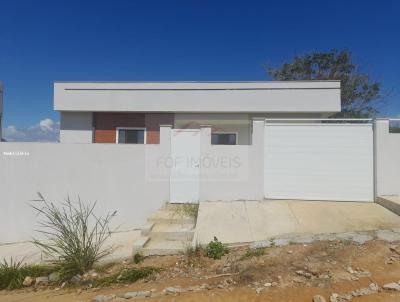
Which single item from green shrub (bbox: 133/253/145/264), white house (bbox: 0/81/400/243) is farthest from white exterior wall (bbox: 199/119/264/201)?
green shrub (bbox: 133/253/145/264)

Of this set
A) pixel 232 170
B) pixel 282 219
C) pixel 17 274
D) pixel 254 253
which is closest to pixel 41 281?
pixel 17 274

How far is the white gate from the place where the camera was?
29.1ft

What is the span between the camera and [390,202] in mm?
7711

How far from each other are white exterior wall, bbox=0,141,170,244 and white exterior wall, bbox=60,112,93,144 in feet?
13.2

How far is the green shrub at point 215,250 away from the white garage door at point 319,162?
133 inches

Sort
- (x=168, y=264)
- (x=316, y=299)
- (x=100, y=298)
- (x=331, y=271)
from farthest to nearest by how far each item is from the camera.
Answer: (x=168, y=264), (x=331, y=271), (x=100, y=298), (x=316, y=299)

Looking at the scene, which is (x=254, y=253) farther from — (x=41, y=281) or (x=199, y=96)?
(x=199, y=96)

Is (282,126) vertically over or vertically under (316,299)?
over

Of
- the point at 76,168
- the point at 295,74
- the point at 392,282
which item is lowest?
the point at 392,282

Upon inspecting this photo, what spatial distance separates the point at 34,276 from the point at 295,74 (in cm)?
2361

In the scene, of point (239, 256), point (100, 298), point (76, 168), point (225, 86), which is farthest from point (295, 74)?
point (100, 298)

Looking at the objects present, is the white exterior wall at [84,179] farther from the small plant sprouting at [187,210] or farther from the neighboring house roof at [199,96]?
the neighboring house roof at [199,96]

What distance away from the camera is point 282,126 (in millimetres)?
8992

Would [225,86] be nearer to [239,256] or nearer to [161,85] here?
[161,85]
